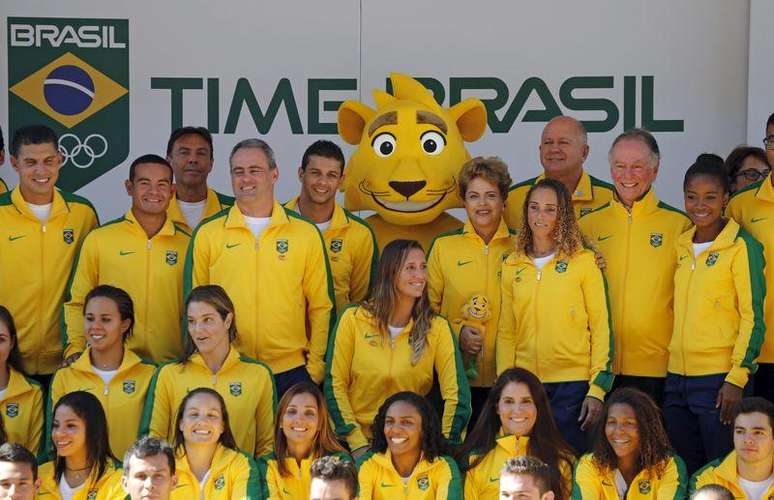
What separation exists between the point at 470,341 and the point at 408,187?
0.86 metres

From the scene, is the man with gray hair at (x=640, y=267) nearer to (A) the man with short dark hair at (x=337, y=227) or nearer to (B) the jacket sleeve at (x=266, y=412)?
(A) the man with short dark hair at (x=337, y=227)

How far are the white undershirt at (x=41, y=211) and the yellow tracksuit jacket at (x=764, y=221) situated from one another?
3.03 m

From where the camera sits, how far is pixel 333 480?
572 centimetres

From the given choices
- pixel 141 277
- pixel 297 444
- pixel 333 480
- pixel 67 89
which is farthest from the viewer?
pixel 67 89

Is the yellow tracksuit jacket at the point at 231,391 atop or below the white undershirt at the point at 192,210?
below

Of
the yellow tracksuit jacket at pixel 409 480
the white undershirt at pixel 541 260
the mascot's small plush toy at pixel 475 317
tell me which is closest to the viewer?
the yellow tracksuit jacket at pixel 409 480

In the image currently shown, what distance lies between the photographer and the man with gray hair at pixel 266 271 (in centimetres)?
665

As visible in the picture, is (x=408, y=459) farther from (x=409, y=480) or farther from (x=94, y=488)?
(x=94, y=488)

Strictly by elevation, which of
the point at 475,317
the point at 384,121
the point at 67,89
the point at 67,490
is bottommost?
the point at 67,490

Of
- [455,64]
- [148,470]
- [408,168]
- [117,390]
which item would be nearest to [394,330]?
[408,168]

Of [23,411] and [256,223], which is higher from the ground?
[256,223]

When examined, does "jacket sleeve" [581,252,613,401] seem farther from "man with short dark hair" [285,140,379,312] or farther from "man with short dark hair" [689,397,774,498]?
"man with short dark hair" [285,140,379,312]

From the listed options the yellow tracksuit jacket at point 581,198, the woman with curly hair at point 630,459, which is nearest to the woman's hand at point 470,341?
the yellow tracksuit jacket at point 581,198

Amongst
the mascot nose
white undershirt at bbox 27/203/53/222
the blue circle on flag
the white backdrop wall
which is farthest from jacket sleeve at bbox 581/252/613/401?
the blue circle on flag
